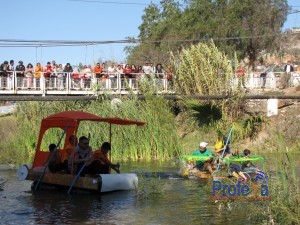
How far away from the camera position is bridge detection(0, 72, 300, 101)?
3472 centimetres

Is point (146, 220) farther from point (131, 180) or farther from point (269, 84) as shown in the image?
point (269, 84)

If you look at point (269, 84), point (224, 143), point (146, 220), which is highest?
point (269, 84)

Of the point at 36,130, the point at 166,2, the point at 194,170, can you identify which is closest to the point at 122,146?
the point at 36,130

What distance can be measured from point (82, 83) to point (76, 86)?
14.9 inches

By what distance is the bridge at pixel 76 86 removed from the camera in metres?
34.7

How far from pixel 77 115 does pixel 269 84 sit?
1057 inches

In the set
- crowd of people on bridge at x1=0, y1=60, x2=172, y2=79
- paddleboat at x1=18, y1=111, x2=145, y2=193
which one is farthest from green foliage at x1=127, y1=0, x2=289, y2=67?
paddleboat at x1=18, y1=111, x2=145, y2=193

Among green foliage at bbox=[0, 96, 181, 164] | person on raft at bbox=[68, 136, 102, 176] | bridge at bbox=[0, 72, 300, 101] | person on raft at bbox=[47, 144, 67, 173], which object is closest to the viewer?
person on raft at bbox=[68, 136, 102, 176]

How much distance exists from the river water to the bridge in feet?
40.0

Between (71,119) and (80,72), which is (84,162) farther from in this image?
(80,72)

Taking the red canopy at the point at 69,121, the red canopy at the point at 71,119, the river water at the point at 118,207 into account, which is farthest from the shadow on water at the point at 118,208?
the red canopy at the point at 71,119

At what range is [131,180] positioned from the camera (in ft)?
69.1

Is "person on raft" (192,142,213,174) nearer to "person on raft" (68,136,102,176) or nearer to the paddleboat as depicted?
the paddleboat

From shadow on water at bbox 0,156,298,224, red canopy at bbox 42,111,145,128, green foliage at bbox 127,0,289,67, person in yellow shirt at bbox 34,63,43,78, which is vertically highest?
green foliage at bbox 127,0,289,67
